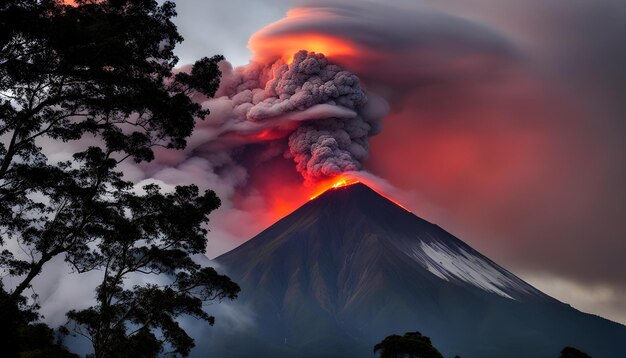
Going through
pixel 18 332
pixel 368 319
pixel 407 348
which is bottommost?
pixel 18 332

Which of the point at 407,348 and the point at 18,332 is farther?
the point at 407,348

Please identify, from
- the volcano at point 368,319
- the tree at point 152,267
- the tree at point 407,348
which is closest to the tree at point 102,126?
the tree at point 152,267

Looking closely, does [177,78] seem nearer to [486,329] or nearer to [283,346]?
[283,346]

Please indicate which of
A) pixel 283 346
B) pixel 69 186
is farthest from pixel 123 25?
pixel 283 346

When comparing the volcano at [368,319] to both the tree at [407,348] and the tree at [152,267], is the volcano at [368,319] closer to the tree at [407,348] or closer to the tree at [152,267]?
the tree at [407,348]

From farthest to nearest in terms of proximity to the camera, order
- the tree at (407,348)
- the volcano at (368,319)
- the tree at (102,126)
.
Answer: the volcano at (368,319) → the tree at (407,348) → the tree at (102,126)

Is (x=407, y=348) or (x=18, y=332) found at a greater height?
(x=407, y=348)

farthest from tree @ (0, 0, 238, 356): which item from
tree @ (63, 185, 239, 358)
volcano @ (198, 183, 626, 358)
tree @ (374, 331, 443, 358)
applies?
volcano @ (198, 183, 626, 358)

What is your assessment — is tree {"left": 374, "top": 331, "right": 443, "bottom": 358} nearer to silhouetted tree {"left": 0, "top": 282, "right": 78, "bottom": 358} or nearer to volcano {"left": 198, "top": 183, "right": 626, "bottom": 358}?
silhouetted tree {"left": 0, "top": 282, "right": 78, "bottom": 358}

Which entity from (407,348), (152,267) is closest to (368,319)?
(407,348)

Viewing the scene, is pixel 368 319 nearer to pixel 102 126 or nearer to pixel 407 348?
pixel 407 348

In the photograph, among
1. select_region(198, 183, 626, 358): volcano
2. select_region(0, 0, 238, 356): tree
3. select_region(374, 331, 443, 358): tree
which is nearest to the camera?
select_region(0, 0, 238, 356): tree

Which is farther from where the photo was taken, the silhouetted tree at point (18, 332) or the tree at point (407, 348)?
the tree at point (407, 348)
